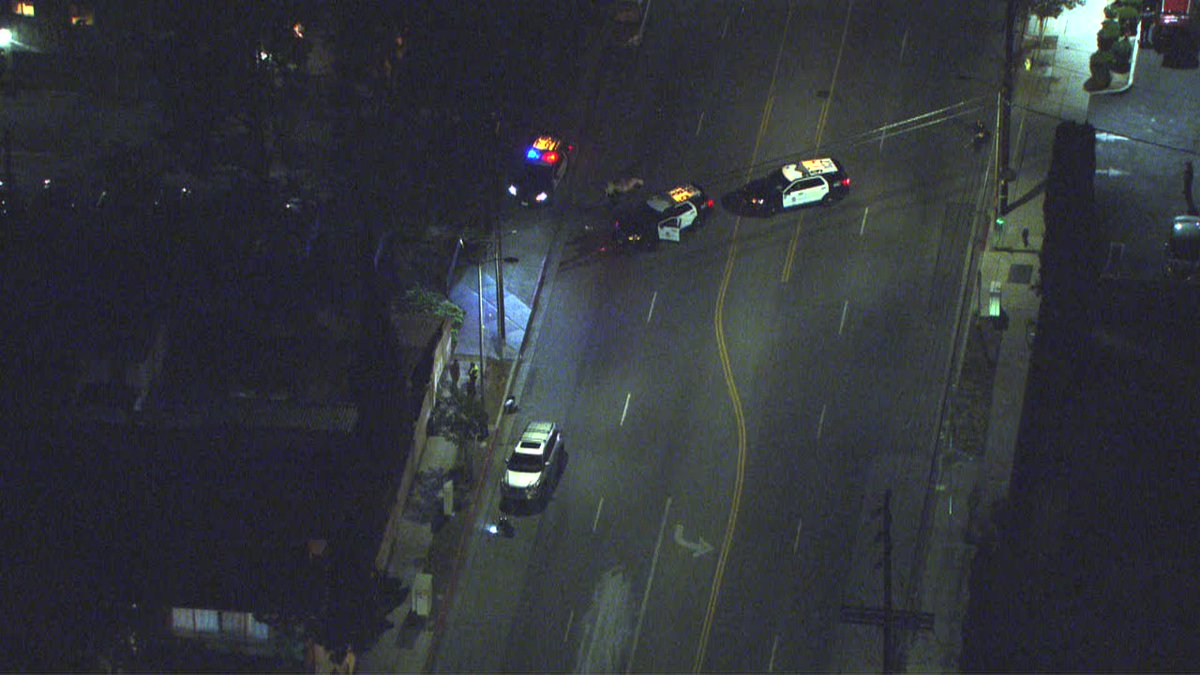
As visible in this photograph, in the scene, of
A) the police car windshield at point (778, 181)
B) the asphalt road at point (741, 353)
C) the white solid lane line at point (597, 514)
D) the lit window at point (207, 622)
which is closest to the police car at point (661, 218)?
the asphalt road at point (741, 353)

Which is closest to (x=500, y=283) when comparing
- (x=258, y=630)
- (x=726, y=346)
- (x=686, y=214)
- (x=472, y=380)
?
(x=472, y=380)

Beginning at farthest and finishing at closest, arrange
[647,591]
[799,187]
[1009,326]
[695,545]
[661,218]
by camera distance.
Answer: [799,187] < [661,218] < [1009,326] < [695,545] < [647,591]

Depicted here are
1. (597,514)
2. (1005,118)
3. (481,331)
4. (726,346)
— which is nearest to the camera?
(597,514)

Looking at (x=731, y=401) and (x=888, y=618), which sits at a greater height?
(x=731, y=401)

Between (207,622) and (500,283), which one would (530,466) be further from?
(207,622)

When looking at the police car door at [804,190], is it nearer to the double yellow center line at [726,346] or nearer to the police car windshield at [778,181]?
the police car windshield at [778,181]

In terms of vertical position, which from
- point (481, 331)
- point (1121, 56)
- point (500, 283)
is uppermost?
point (1121, 56)
